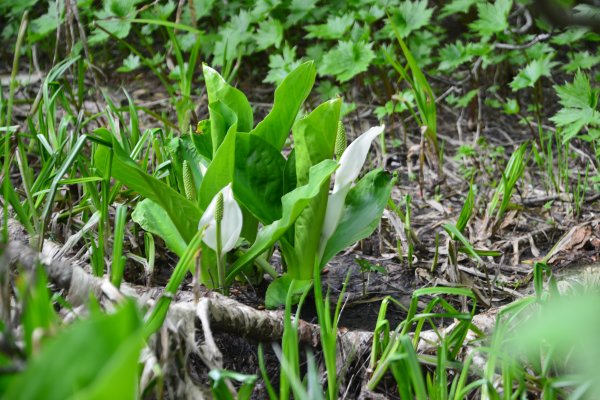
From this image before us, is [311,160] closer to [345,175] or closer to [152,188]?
[345,175]

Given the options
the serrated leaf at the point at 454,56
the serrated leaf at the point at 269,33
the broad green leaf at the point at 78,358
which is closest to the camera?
the broad green leaf at the point at 78,358

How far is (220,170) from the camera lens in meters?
1.37

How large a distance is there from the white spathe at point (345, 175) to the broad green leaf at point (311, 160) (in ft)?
0.07

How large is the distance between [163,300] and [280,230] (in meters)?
0.44

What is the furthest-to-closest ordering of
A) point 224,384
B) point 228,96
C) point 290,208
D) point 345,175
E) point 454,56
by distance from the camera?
1. point 454,56
2. point 228,96
3. point 345,175
4. point 290,208
5. point 224,384

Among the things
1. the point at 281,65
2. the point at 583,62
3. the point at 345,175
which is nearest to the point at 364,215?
the point at 345,175

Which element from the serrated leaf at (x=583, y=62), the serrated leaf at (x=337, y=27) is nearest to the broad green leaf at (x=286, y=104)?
the serrated leaf at (x=337, y=27)

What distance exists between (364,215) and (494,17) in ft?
5.27

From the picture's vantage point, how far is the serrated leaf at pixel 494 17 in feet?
8.91

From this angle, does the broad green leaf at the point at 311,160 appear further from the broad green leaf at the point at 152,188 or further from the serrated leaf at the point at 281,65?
the serrated leaf at the point at 281,65

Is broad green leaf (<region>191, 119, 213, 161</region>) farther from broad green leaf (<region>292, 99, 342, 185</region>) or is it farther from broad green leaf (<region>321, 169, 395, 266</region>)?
broad green leaf (<region>321, 169, 395, 266</region>)

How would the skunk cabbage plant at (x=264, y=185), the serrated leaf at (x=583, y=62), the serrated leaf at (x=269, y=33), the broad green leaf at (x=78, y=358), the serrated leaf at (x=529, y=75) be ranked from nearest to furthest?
1. the broad green leaf at (x=78, y=358)
2. the skunk cabbage plant at (x=264, y=185)
3. the serrated leaf at (x=529, y=75)
4. the serrated leaf at (x=583, y=62)
5. the serrated leaf at (x=269, y=33)

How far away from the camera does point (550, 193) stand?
245 centimetres

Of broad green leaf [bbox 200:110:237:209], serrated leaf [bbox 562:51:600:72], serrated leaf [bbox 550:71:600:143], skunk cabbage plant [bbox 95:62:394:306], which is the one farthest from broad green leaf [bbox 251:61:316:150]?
serrated leaf [bbox 562:51:600:72]
